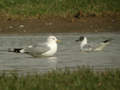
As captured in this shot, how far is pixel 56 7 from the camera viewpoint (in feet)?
79.6

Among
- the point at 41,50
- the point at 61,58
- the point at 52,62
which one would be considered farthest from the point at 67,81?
the point at 41,50

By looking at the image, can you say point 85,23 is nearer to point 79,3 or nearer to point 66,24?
point 66,24

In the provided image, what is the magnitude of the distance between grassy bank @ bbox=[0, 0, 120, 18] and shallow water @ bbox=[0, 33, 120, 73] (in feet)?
14.8

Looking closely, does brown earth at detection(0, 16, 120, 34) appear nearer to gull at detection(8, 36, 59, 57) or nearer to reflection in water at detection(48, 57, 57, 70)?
gull at detection(8, 36, 59, 57)

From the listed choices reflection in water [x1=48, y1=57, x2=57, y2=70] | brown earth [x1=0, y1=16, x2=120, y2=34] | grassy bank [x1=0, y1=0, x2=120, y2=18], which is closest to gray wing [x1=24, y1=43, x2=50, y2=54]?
reflection in water [x1=48, y1=57, x2=57, y2=70]

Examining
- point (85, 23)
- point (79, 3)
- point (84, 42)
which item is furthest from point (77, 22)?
point (84, 42)

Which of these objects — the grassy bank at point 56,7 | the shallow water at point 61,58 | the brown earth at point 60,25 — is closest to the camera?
the shallow water at point 61,58

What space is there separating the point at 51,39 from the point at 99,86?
6448 mm

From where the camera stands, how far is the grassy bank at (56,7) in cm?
2356

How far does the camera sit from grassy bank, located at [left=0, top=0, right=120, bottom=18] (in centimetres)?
2356

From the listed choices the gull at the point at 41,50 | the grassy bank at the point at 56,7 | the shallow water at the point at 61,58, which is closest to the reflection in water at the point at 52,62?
the shallow water at the point at 61,58

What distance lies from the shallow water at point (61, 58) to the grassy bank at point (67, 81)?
1.84 metres

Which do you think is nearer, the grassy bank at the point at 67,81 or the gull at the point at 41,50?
the grassy bank at the point at 67,81

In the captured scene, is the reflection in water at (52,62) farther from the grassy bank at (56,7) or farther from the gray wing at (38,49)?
the grassy bank at (56,7)
